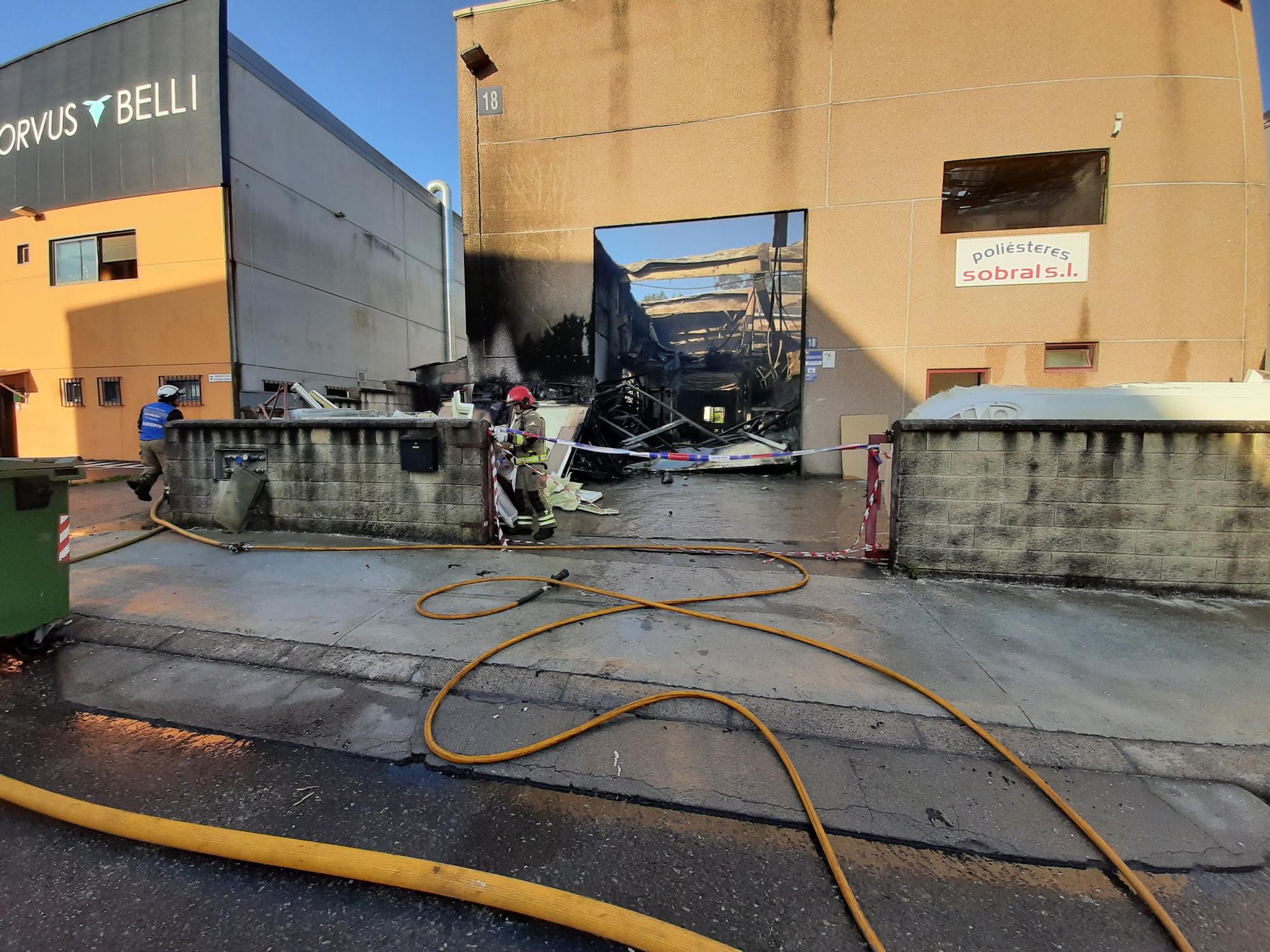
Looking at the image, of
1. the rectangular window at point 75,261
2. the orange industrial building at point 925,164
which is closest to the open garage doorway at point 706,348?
the orange industrial building at point 925,164

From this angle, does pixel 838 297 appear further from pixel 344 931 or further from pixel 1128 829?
pixel 344 931

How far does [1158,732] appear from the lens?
103 inches

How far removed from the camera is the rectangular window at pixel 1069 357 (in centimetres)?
1016

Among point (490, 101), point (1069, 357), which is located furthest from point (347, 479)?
point (1069, 357)

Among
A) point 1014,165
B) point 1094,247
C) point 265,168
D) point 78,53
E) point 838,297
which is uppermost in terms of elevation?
point 78,53

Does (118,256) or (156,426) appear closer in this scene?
(156,426)

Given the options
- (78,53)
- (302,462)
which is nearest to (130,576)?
(302,462)

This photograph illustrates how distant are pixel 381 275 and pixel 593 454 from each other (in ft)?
42.2

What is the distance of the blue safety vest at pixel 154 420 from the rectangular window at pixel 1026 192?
43.8ft

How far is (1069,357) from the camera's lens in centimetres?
1033

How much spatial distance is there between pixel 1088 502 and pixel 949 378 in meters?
7.06

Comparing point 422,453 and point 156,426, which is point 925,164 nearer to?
point 422,453

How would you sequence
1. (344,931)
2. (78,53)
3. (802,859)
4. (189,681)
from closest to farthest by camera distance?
(344,931), (802,859), (189,681), (78,53)

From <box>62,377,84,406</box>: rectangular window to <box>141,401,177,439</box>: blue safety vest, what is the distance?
10.5 m
